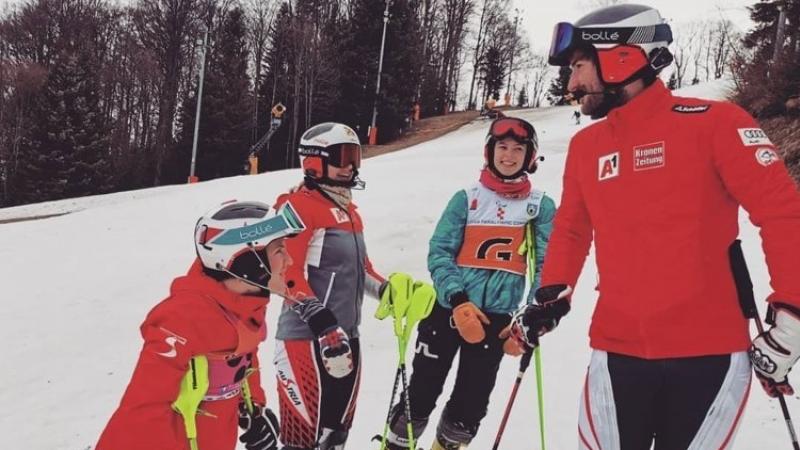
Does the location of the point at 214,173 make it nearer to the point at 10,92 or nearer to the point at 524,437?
the point at 10,92

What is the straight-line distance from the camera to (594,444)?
2340mm

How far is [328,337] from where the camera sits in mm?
2930

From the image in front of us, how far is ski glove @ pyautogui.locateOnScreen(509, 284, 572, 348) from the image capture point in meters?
2.72

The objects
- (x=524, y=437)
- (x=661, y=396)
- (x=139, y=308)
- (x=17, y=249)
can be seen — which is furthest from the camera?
(x=17, y=249)

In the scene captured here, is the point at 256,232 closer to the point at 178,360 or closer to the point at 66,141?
the point at 178,360

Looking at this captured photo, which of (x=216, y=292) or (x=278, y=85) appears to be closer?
(x=216, y=292)

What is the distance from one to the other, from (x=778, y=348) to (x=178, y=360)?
2020mm

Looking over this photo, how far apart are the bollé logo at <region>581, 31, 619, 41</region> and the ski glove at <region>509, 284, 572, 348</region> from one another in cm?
105

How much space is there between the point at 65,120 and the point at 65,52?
3606 millimetres

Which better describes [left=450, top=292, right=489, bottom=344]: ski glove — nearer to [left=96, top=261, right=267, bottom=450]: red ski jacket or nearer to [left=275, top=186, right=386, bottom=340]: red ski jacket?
[left=275, top=186, right=386, bottom=340]: red ski jacket

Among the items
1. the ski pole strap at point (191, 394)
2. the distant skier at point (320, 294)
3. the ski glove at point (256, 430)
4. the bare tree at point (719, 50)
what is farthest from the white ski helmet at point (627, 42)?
the bare tree at point (719, 50)

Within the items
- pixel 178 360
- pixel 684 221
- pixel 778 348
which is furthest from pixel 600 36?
pixel 178 360

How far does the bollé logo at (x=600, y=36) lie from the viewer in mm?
2395

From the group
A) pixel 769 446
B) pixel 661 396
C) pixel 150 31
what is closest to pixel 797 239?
pixel 661 396
